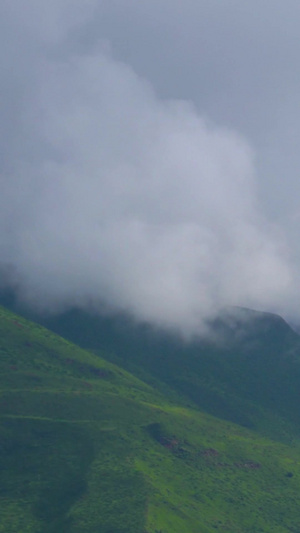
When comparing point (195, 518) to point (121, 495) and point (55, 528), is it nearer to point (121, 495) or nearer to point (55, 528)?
point (121, 495)

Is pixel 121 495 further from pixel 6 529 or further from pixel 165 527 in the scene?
pixel 6 529

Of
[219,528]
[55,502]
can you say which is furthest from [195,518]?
[55,502]

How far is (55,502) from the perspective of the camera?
196 m

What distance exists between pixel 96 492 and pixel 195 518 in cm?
3181

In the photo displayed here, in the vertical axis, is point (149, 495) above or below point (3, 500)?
above

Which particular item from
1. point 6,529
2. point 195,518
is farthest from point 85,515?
point 195,518

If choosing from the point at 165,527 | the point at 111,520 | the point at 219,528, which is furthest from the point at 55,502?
the point at 219,528

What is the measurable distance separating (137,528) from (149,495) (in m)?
21.3

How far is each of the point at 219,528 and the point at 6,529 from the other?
66.2 metres

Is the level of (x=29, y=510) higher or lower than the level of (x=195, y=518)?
lower

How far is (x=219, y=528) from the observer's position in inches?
7815

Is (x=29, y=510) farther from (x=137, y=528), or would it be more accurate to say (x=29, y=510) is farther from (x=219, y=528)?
(x=219, y=528)

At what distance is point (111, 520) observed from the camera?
7180 inches

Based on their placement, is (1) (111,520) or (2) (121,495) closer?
(1) (111,520)
